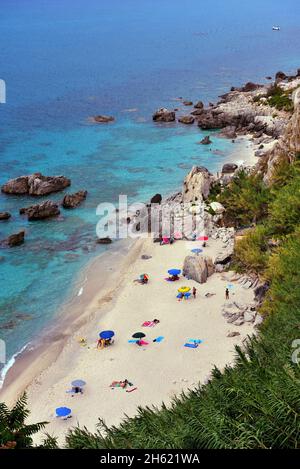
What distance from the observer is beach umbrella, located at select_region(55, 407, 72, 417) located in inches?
1005

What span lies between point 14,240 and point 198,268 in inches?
657

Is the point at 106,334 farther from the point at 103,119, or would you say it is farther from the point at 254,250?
the point at 103,119

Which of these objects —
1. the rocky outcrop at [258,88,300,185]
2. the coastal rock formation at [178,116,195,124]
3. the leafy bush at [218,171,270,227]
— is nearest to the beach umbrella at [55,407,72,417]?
the leafy bush at [218,171,270,227]

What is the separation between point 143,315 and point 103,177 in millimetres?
32219

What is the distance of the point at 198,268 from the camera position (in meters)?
36.8


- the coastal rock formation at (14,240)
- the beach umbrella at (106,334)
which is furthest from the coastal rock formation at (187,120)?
the beach umbrella at (106,334)

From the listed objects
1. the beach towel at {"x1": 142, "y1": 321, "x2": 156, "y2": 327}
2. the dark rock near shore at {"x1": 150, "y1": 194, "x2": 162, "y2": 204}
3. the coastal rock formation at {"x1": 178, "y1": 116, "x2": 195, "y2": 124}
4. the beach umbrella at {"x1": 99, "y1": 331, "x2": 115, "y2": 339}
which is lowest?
the dark rock near shore at {"x1": 150, "y1": 194, "x2": 162, "y2": 204}

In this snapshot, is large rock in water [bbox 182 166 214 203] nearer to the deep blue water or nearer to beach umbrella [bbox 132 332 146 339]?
the deep blue water

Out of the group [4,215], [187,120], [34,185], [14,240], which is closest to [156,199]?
[34,185]

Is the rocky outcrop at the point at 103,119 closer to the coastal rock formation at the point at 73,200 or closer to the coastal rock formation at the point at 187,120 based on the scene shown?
the coastal rock formation at the point at 187,120

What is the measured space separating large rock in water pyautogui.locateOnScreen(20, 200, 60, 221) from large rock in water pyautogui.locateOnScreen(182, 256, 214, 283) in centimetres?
1814

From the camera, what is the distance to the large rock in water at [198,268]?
120ft

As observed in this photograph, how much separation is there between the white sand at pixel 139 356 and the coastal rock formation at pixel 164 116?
168 ft

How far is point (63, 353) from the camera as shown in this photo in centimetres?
3150
